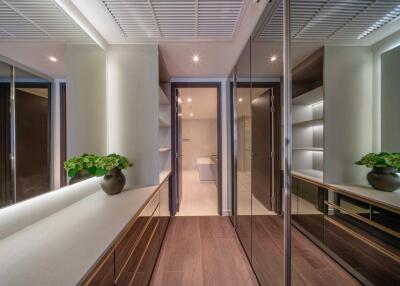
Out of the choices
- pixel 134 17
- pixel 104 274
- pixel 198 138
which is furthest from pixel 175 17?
pixel 198 138

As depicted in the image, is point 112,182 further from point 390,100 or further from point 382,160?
point 390,100

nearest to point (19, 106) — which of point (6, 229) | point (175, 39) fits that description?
point (6, 229)

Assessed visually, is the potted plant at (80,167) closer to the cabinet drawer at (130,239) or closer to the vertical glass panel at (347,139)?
the cabinet drawer at (130,239)

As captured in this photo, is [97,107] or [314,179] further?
[97,107]

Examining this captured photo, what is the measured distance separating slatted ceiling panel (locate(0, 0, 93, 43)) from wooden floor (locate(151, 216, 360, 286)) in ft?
7.34

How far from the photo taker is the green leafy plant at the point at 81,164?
1469 millimetres

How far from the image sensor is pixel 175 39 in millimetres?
1977

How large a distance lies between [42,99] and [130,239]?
1.14m

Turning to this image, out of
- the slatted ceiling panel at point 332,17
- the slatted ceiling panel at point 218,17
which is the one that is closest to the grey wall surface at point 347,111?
the slatted ceiling panel at point 332,17

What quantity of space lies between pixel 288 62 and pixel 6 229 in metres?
1.99

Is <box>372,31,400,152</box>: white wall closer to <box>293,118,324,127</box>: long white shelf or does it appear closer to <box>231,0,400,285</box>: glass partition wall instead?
<box>231,0,400,285</box>: glass partition wall

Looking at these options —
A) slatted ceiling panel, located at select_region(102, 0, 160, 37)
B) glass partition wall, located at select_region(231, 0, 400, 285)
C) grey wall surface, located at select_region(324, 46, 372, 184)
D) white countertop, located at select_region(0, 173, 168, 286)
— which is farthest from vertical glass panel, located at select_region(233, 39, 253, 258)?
white countertop, located at select_region(0, 173, 168, 286)

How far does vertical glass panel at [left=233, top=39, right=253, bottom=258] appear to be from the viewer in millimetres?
2182

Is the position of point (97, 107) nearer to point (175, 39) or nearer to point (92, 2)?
point (92, 2)
